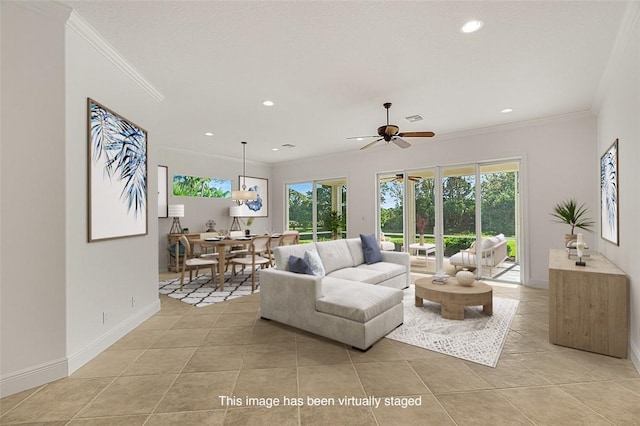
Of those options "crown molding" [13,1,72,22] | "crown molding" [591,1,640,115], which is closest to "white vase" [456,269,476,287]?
"crown molding" [591,1,640,115]

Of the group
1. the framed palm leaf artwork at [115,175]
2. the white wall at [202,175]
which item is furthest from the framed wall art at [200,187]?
the framed palm leaf artwork at [115,175]

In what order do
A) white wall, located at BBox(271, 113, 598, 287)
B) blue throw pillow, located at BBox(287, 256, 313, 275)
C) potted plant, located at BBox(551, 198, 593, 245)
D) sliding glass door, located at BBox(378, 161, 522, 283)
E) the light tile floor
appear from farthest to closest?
sliding glass door, located at BBox(378, 161, 522, 283) < white wall, located at BBox(271, 113, 598, 287) < potted plant, located at BBox(551, 198, 593, 245) < blue throw pillow, located at BBox(287, 256, 313, 275) < the light tile floor

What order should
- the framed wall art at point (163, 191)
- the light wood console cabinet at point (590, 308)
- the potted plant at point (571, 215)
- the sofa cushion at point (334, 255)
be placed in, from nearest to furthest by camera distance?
the light wood console cabinet at point (590, 308), the potted plant at point (571, 215), the sofa cushion at point (334, 255), the framed wall art at point (163, 191)

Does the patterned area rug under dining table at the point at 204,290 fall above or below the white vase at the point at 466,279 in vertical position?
below

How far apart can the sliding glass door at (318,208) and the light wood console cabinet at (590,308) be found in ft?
17.1

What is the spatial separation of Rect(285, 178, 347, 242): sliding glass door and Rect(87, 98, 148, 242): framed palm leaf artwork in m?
4.97

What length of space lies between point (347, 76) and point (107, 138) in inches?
99.0

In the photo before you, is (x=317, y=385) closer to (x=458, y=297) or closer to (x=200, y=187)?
(x=458, y=297)

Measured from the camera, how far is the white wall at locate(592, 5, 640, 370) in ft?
7.86

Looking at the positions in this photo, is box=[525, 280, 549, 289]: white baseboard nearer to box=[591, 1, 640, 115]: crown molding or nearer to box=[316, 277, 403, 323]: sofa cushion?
box=[591, 1, 640, 115]: crown molding

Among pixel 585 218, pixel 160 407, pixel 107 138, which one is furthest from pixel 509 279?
pixel 107 138

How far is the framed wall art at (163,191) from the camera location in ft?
21.9

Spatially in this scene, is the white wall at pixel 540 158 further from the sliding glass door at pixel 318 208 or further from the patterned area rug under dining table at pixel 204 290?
the patterned area rug under dining table at pixel 204 290

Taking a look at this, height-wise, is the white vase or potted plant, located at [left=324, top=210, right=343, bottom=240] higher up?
potted plant, located at [left=324, top=210, right=343, bottom=240]
